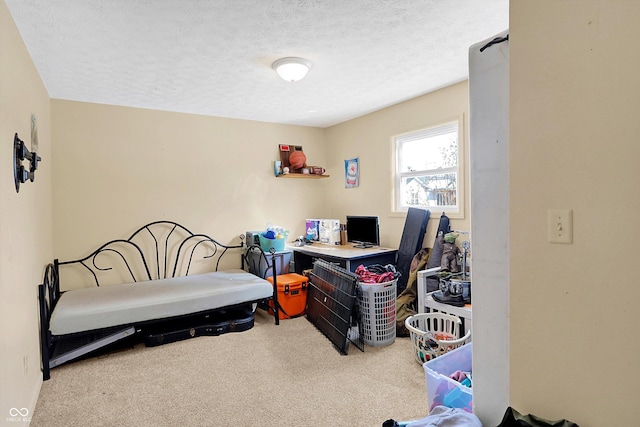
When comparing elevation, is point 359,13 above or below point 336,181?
above

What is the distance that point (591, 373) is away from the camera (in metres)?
1.15

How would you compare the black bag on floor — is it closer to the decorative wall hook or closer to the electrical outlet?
the electrical outlet

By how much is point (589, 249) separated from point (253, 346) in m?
2.71

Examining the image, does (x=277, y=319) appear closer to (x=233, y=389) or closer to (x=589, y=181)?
(x=233, y=389)

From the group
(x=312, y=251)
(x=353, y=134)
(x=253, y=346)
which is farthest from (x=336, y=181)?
(x=253, y=346)

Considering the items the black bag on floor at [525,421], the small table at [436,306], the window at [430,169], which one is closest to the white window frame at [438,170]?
the window at [430,169]

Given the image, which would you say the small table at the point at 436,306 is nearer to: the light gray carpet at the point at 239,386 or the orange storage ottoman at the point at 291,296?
A: the light gray carpet at the point at 239,386

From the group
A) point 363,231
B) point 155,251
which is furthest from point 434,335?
point 155,251

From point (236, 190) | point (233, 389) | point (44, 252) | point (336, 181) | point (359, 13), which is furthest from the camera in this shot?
point (336, 181)

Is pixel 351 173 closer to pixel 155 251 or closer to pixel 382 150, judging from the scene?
pixel 382 150

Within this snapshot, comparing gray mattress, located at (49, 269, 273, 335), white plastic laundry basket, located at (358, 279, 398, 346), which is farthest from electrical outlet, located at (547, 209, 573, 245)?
gray mattress, located at (49, 269, 273, 335)

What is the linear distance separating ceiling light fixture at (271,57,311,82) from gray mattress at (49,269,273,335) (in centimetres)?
207

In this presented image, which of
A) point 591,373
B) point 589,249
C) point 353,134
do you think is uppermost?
point 353,134

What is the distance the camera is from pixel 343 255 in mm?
3619
